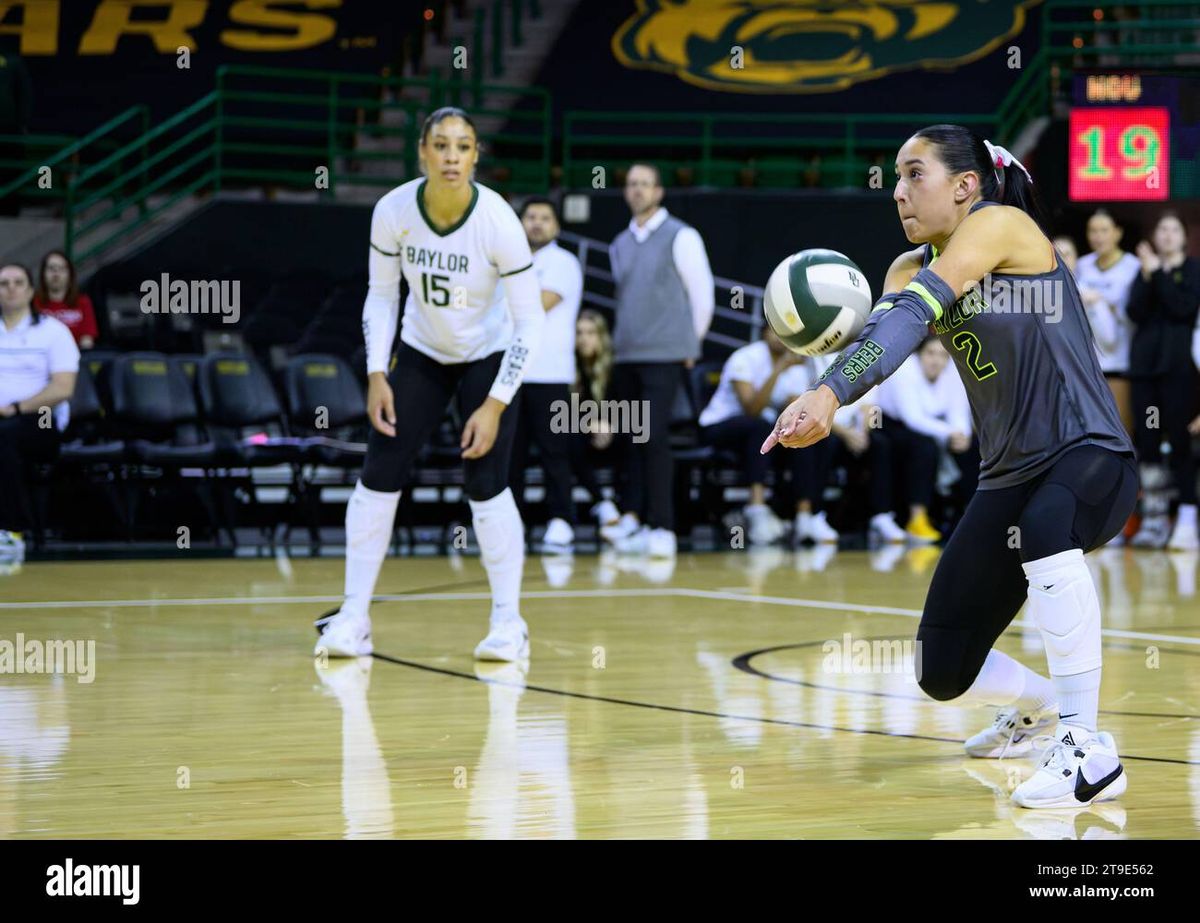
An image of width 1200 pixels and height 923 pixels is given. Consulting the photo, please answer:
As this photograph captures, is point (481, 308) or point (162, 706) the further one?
point (481, 308)

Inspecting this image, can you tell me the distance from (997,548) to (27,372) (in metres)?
7.35

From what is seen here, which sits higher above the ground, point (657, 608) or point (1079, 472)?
point (1079, 472)

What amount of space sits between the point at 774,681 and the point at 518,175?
1333 centimetres

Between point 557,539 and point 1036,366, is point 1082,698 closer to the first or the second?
point 1036,366

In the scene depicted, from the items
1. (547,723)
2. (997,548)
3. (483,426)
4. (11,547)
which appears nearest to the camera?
(997,548)

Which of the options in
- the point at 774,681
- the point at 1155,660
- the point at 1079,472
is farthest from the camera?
the point at 1155,660

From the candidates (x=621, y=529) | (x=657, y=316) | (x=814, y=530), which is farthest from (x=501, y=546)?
→ (x=814, y=530)

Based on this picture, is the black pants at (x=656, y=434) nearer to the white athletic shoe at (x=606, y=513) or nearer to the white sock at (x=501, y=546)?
the white athletic shoe at (x=606, y=513)

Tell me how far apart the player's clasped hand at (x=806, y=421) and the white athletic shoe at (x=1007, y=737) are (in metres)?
1.19

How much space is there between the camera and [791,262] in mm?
4203

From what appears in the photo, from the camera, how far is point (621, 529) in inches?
424

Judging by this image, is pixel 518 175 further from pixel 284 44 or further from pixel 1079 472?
pixel 1079 472

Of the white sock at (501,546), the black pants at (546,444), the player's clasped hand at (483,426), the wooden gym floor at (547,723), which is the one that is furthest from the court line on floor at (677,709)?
the black pants at (546,444)
